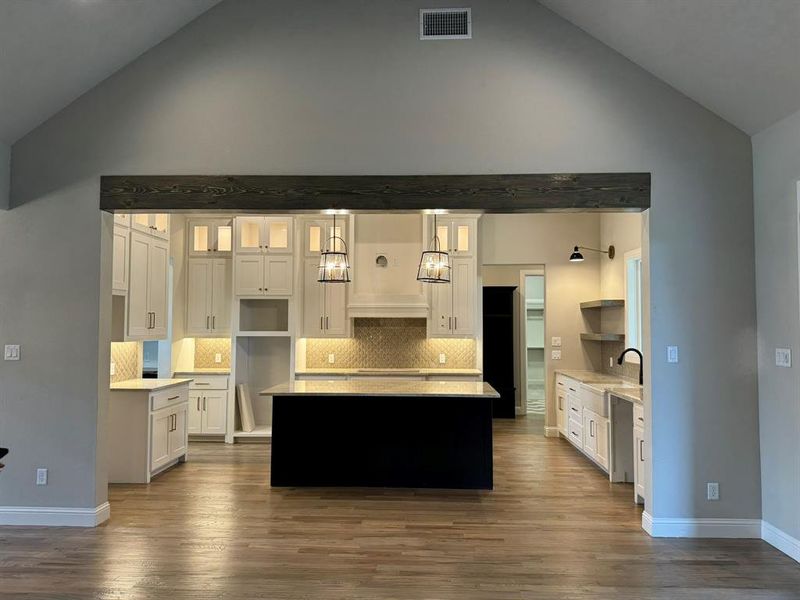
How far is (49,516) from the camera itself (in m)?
4.07

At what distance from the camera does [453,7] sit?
4.21m

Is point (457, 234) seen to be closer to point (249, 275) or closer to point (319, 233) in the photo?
point (319, 233)

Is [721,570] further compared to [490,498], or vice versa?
[490,498]

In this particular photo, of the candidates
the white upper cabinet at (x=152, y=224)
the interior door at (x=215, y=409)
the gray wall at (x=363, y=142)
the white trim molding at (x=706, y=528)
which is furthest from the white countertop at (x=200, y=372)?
the white trim molding at (x=706, y=528)

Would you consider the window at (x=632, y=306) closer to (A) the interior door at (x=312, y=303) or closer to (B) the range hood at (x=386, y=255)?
(B) the range hood at (x=386, y=255)

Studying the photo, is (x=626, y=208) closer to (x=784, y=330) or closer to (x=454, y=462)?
(x=784, y=330)

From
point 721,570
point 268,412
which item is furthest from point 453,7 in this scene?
point 268,412

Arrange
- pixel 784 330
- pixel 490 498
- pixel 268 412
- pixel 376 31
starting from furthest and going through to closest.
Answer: pixel 268 412, pixel 490 498, pixel 376 31, pixel 784 330

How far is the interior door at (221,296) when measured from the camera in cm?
718

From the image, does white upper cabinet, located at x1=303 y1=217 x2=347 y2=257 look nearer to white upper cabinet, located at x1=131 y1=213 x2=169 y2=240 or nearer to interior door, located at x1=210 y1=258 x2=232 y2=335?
interior door, located at x1=210 y1=258 x2=232 y2=335

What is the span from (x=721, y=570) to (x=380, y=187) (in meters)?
3.28

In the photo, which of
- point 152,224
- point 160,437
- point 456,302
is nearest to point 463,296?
point 456,302

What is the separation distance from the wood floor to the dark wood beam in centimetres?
231

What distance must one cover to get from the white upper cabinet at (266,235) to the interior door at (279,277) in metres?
0.14
